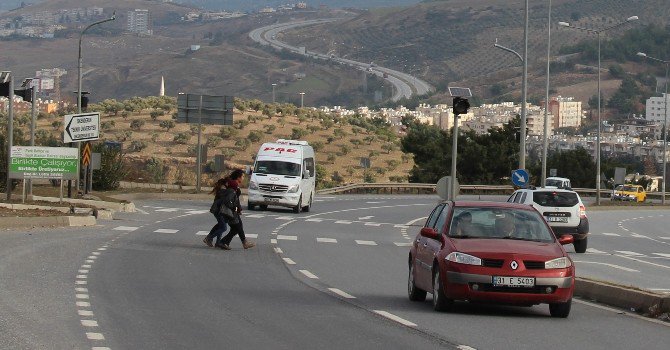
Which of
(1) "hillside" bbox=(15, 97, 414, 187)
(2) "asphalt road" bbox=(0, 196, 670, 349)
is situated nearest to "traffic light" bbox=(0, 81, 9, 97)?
(2) "asphalt road" bbox=(0, 196, 670, 349)

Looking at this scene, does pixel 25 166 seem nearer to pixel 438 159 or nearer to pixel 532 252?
pixel 532 252

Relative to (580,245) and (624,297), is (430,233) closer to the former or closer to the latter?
(624,297)

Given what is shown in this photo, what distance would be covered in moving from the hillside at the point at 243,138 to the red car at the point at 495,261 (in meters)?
65.3

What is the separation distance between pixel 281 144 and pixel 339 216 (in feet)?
11.3

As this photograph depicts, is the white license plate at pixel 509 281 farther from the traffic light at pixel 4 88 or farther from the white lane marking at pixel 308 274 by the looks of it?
the traffic light at pixel 4 88

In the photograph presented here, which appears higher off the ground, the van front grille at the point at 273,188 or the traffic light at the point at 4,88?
the traffic light at the point at 4,88

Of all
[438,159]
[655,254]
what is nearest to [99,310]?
[655,254]

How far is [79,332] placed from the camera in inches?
551

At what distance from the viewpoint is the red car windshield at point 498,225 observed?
17750 mm

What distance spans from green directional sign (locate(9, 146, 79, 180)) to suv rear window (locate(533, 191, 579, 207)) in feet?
42.8

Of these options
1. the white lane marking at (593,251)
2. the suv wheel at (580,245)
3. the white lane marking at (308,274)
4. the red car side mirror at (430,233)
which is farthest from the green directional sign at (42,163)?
the red car side mirror at (430,233)

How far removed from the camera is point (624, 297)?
18797 millimetres

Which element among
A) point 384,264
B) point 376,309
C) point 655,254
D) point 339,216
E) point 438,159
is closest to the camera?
point 376,309

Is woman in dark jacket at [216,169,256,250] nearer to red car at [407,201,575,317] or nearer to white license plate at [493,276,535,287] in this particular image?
red car at [407,201,575,317]
